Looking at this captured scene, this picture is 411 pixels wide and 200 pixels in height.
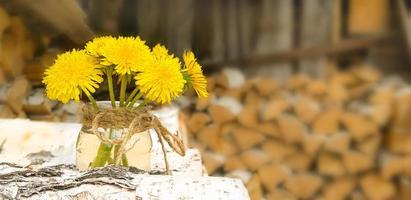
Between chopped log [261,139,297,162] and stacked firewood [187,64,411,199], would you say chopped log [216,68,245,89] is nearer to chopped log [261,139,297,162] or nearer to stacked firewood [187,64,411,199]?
stacked firewood [187,64,411,199]

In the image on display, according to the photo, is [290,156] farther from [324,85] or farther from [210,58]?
[210,58]

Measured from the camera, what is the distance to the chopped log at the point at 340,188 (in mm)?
1612

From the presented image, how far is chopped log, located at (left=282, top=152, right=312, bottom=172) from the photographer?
1.63 m

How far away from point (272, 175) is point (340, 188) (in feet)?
0.60

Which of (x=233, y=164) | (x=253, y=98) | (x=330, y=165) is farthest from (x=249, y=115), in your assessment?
(x=330, y=165)

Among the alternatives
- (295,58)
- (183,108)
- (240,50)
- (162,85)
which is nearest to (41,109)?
(183,108)

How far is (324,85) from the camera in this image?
5.04ft

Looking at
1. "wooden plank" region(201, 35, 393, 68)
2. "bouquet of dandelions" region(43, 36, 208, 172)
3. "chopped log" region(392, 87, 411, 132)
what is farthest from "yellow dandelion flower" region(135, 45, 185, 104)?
"chopped log" region(392, 87, 411, 132)

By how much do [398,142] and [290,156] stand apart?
28 cm

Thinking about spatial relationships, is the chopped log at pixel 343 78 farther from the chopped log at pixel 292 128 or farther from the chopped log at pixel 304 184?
the chopped log at pixel 304 184

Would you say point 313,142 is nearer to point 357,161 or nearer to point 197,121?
point 357,161

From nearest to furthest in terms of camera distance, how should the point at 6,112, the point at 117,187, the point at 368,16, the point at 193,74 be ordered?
the point at 117,187
the point at 193,74
the point at 6,112
the point at 368,16

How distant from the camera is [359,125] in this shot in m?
1.55

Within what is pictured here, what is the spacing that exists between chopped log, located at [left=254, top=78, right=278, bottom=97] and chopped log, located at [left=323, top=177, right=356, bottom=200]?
30cm
